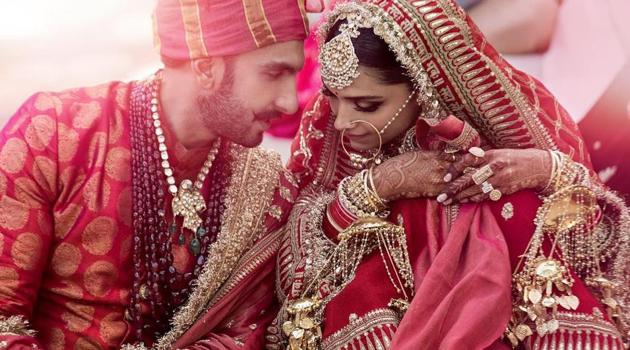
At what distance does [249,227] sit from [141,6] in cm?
66

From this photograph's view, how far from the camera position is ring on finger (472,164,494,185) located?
184 cm

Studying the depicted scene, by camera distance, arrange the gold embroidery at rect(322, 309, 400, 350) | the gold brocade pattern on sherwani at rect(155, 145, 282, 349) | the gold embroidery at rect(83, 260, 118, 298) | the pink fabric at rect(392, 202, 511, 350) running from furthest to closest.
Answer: the gold brocade pattern on sherwani at rect(155, 145, 282, 349)
the gold embroidery at rect(83, 260, 118, 298)
the gold embroidery at rect(322, 309, 400, 350)
the pink fabric at rect(392, 202, 511, 350)

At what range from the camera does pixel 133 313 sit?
1.96 metres

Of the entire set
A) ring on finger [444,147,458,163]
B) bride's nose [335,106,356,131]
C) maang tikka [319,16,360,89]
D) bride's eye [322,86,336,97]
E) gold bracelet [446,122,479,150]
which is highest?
maang tikka [319,16,360,89]

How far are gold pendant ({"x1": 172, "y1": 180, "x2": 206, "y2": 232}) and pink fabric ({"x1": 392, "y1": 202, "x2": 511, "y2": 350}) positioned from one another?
0.60 meters

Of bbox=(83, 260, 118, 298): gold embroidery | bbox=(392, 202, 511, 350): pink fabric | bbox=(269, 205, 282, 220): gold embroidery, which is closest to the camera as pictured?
bbox=(392, 202, 511, 350): pink fabric

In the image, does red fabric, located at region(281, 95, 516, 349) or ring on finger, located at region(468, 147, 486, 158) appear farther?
ring on finger, located at region(468, 147, 486, 158)

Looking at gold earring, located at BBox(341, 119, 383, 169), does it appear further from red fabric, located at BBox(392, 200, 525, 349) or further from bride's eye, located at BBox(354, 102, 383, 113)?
red fabric, located at BBox(392, 200, 525, 349)

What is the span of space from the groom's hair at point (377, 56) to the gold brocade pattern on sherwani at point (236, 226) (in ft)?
1.47

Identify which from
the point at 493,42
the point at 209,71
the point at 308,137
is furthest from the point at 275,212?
the point at 493,42

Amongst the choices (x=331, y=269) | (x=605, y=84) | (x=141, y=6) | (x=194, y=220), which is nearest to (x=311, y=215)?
(x=331, y=269)

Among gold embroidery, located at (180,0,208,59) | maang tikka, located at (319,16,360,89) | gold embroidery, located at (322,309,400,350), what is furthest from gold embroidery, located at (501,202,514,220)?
gold embroidery, located at (180,0,208,59)

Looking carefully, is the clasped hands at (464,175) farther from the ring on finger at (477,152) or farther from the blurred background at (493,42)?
the blurred background at (493,42)

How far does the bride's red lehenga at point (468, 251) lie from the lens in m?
1.73
